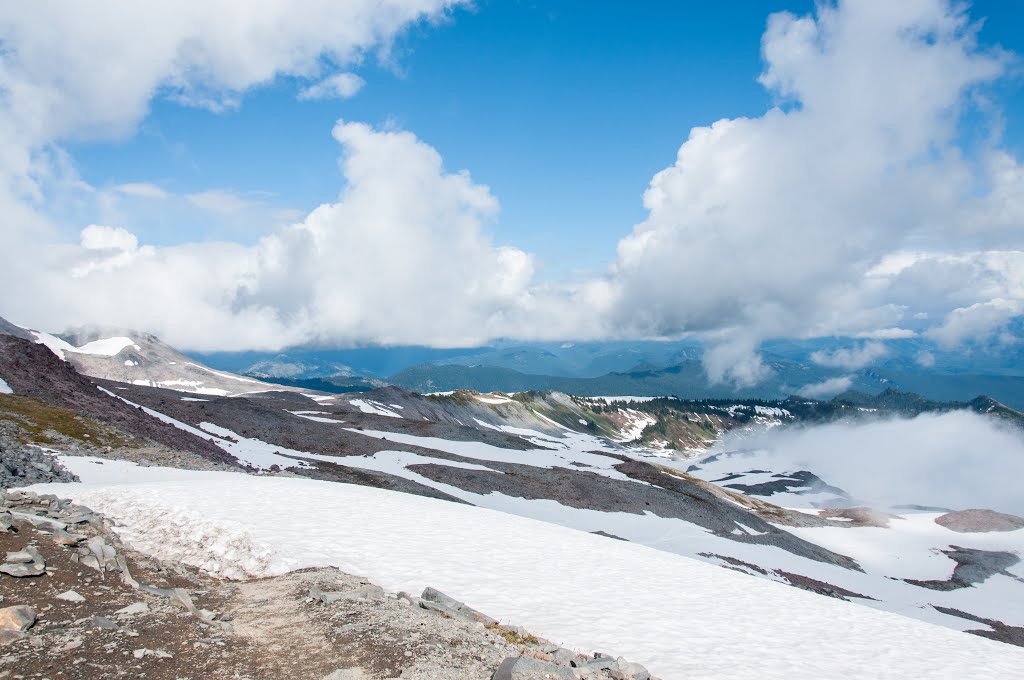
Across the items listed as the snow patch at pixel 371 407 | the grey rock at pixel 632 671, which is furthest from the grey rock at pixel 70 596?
the snow patch at pixel 371 407

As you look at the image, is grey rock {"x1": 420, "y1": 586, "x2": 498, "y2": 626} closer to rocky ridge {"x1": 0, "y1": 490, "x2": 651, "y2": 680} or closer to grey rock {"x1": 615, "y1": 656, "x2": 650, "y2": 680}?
rocky ridge {"x1": 0, "y1": 490, "x2": 651, "y2": 680}

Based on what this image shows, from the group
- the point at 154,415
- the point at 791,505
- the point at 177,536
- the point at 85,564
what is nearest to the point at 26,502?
the point at 177,536

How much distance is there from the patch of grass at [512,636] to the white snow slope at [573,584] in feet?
4.40

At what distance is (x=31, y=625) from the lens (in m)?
10.5

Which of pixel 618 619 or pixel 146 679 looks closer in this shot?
pixel 146 679

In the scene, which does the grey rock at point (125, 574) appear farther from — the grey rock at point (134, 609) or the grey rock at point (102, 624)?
the grey rock at point (102, 624)

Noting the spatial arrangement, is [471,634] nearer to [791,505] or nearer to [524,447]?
[524,447]

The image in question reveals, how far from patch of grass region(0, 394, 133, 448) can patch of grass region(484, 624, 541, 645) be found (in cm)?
3411

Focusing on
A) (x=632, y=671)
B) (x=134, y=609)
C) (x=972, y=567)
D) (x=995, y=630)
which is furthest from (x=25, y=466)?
(x=972, y=567)

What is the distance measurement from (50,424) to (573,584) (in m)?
39.5

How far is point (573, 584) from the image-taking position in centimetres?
1962

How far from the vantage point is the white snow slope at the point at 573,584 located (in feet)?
51.1

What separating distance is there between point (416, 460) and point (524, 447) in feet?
138

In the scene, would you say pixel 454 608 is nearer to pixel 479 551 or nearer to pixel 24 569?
pixel 479 551
